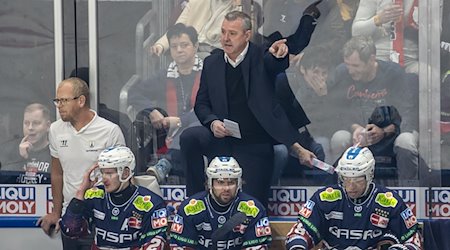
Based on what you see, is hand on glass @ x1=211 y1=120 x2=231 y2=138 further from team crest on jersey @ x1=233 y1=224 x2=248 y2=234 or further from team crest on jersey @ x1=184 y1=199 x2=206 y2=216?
team crest on jersey @ x1=233 y1=224 x2=248 y2=234

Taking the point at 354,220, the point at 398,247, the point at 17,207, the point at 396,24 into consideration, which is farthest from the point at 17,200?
the point at 396,24

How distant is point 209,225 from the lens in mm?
9930

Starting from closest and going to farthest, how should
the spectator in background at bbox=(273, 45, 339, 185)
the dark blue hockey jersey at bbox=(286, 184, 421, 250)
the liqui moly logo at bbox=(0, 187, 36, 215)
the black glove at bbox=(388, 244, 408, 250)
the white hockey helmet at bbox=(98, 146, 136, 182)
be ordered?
the black glove at bbox=(388, 244, 408, 250)
the dark blue hockey jersey at bbox=(286, 184, 421, 250)
the white hockey helmet at bbox=(98, 146, 136, 182)
the spectator in background at bbox=(273, 45, 339, 185)
the liqui moly logo at bbox=(0, 187, 36, 215)

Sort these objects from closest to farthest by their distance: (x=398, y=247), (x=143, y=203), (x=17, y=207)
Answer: (x=398, y=247) → (x=143, y=203) → (x=17, y=207)

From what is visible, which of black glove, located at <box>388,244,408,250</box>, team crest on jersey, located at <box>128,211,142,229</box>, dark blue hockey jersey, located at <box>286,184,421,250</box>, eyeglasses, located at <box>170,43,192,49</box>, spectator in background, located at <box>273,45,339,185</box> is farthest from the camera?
eyeglasses, located at <box>170,43,192,49</box>

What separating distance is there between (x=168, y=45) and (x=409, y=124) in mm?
1655

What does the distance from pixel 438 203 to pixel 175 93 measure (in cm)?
186

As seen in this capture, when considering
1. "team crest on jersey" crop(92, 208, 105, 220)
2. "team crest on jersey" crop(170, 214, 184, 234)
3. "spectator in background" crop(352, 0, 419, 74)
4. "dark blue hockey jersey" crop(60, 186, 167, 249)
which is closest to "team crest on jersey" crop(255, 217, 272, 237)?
"team crest on jersey" crop(170, 214, 184, 234)

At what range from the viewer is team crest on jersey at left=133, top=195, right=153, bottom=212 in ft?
32.8

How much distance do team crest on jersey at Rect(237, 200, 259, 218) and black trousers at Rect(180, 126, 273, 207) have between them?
23 centimetres

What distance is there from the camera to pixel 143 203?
32.9ft

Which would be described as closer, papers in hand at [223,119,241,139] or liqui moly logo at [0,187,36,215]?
papers in hand at [223,119,241,139]

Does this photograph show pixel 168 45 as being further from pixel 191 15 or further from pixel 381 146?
pixel 381 146

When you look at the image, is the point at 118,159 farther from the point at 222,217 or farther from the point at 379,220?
the point at 379,220
